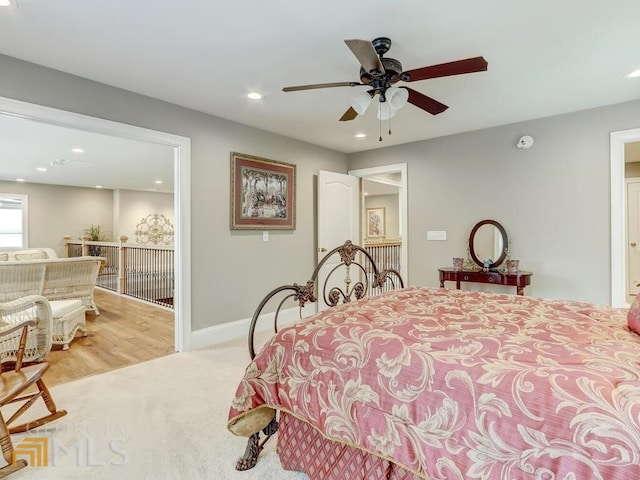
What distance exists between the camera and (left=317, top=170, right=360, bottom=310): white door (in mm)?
4805

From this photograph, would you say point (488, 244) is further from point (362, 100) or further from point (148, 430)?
point (148, 430)

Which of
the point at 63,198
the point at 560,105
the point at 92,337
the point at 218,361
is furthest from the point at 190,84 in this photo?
the point at 63,198

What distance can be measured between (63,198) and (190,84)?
788 cm

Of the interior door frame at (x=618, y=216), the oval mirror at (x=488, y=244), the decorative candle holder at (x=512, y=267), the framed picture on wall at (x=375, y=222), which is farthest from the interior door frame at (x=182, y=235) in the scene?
the framed picture on wall at (x=375, y=222)

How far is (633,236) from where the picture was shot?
223 inches

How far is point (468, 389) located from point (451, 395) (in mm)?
57

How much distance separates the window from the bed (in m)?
9.22

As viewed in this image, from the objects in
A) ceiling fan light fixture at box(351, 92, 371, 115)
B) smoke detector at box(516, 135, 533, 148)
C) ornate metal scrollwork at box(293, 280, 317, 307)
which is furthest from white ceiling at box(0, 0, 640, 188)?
ornate metal scrollwork at box(293, 280, 317, 307)

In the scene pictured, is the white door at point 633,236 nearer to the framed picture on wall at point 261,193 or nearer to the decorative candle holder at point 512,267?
the decorative candle holder at point 512,267

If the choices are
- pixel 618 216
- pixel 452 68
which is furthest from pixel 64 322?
pixel 618 216

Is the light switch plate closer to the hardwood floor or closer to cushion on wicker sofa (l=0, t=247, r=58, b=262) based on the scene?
the hardwood floor

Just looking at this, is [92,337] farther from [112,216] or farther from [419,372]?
[112,216]

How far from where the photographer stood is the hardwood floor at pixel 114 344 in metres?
3.09

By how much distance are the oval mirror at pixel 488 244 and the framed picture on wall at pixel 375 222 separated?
6.38 m
